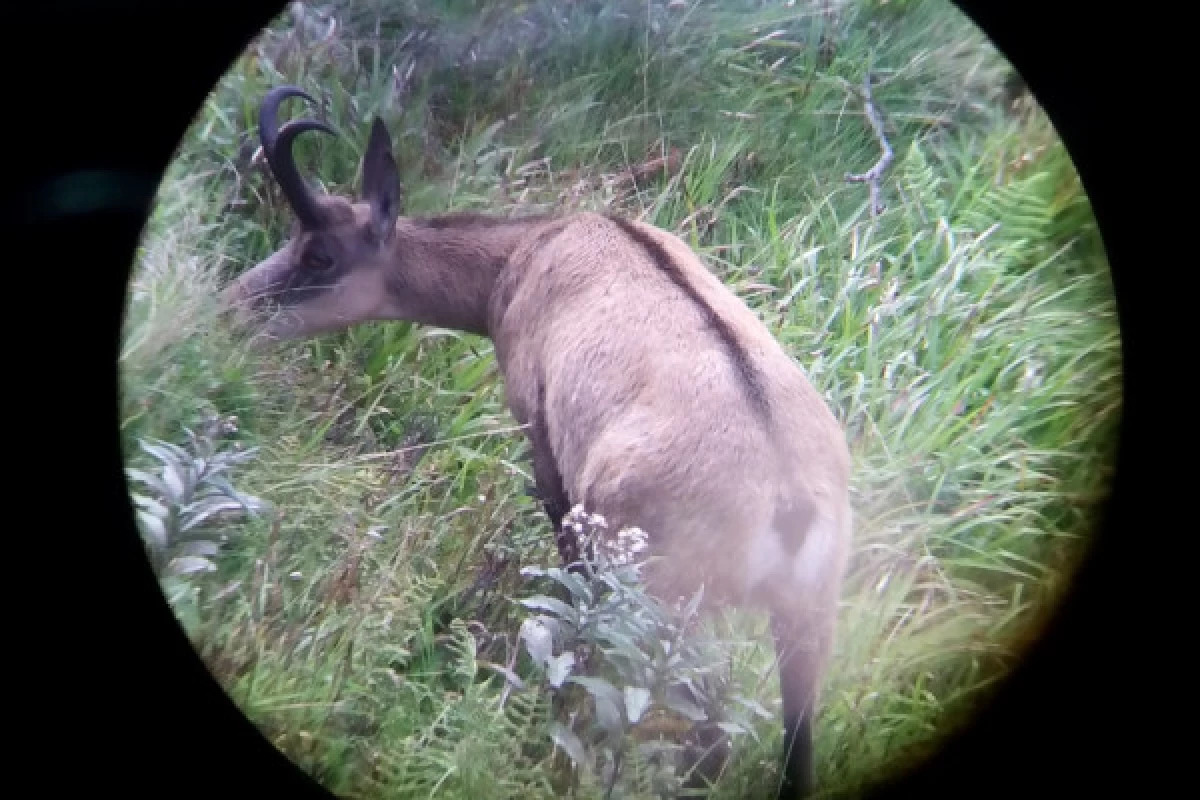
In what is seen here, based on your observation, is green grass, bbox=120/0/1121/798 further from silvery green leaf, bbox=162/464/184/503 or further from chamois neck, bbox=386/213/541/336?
chamois neck, bbox=386/213/541/336

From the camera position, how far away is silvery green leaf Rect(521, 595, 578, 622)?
2.51 meters

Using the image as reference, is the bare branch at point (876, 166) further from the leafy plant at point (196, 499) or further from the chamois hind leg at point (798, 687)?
the leafy plant at point (196, 499)

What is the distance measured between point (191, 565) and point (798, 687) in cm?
121

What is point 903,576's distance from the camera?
102 inches

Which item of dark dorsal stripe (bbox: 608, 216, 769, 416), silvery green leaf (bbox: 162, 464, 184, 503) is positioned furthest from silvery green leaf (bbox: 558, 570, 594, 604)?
silvery green leaf (bbox: 162, 464, 184, 503)

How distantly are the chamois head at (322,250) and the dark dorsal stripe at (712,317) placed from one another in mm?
545

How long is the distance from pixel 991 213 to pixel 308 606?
1.56 m

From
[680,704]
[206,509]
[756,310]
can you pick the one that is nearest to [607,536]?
[680,704]

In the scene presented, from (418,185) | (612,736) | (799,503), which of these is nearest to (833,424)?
(799,503)

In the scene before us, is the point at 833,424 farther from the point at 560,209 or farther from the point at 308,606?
the point at 308,606

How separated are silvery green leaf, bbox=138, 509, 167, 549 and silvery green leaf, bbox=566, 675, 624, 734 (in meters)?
0.90

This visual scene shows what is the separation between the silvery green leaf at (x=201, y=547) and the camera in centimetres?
270

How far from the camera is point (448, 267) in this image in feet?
11.1

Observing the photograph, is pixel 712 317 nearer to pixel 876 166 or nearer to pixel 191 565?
pixel 876 166
